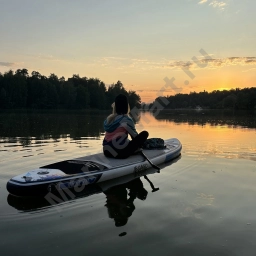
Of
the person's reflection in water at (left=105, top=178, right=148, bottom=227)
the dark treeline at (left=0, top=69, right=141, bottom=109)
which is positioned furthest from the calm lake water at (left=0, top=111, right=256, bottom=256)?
the dark treeline at (left=0, top=69, right=141, bottom=109)

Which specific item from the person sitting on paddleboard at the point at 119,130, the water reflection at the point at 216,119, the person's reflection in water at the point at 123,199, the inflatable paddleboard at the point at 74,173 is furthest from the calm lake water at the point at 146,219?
the water reflection at the point at 216,119

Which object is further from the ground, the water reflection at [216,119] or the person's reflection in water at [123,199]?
the water reflection at [216,119]

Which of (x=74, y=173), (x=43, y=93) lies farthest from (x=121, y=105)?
(x=43, y=93)

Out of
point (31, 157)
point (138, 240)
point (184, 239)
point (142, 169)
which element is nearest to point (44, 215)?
point (138, 240)

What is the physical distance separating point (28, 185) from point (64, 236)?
1719mm

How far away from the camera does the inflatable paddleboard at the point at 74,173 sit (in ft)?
17.5

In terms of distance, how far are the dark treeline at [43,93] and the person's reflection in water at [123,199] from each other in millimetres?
71664

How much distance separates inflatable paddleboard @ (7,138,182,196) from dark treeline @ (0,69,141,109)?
232ft

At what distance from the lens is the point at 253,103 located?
99.1 meters

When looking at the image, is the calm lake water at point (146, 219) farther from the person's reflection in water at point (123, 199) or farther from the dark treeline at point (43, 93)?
the dark treeline at point (43, 93)

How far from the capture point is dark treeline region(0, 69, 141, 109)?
7612cm

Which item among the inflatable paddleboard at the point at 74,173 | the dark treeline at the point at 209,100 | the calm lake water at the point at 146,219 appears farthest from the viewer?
the dark treeline at the point at 209,100

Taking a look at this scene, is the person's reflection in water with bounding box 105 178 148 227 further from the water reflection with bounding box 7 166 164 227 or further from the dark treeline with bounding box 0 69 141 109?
the dark treeline with bounding box 0 69 141 109

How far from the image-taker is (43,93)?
81.9 meters
